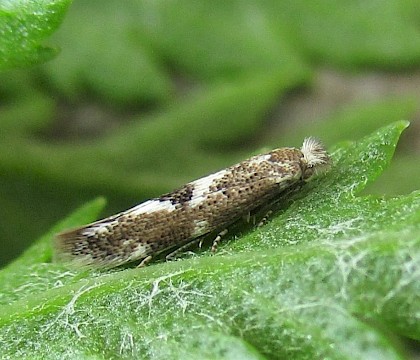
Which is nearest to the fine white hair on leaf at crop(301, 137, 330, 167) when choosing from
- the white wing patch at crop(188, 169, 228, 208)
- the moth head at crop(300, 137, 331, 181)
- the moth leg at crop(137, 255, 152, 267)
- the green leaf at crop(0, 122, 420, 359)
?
the moth head at crop(300, 137, 331, 181)

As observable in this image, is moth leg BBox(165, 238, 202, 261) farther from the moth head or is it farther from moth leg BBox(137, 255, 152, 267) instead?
the moth head

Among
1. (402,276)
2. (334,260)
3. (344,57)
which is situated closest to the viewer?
(402,276)

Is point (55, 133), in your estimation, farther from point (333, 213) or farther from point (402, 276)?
Result: point (402, 276)

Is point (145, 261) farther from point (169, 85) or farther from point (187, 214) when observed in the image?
point (169, 85)

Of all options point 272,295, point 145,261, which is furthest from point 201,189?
point 272,295

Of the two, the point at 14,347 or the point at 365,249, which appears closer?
the point at 365,249

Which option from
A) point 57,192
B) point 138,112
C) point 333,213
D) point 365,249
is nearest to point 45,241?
point 333,213
